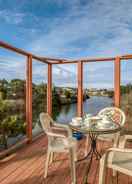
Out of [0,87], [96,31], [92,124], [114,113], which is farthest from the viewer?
[96,31]

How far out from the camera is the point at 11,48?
3014 millimetres

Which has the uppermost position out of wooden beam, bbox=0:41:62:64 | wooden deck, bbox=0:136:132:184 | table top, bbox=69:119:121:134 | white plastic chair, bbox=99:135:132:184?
wooden beam, bbox=0:41:62:64

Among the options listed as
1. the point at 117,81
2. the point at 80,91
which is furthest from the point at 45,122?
the point at 117,81

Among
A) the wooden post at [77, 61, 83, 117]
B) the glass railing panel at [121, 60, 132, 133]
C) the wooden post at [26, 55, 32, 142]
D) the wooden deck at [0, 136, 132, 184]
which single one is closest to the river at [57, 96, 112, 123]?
the wooden post at [77, 61, 83, 117]

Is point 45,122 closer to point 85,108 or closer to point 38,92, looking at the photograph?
point 38,92

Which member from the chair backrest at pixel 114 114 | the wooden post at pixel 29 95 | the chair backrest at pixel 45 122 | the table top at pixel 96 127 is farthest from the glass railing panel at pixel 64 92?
the table top at pixel 96 127

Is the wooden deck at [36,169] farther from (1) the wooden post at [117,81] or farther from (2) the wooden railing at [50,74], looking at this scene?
(1) the wooden post at [117,81]

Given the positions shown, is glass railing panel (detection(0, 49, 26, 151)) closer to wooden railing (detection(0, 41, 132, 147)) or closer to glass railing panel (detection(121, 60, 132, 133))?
wooden railing (detection(0, 41, 132, 147))

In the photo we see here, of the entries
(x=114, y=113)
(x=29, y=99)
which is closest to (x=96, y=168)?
(x=114, y=113)

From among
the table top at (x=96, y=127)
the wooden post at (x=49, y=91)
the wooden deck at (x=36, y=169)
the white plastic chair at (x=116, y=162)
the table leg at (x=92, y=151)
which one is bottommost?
the wooden deck at (x=36, y=169)

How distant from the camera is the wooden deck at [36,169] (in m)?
2.31

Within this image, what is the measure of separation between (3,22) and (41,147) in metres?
3.57

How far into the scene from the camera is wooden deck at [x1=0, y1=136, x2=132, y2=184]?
2.31 metres

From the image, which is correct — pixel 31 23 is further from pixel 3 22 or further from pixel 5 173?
pixel 5 173
